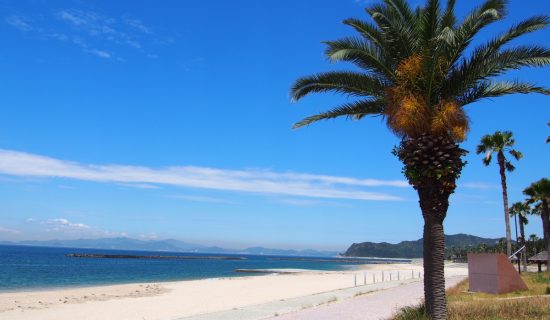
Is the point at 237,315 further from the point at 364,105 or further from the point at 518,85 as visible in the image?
the point at 518,85

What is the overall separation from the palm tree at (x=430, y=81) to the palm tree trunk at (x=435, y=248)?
0.02m

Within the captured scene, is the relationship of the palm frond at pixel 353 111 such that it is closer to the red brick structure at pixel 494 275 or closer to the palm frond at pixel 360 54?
the palm frond at pixel 360 54

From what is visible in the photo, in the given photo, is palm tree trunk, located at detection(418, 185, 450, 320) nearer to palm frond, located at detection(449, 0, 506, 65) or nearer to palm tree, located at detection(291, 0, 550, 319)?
palm tree, located at detection(291, 0, 550, 319)

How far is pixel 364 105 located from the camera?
13.8m

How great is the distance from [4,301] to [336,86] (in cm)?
2261

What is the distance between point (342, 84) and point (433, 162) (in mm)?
3300

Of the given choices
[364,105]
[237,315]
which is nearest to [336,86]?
[364,105]

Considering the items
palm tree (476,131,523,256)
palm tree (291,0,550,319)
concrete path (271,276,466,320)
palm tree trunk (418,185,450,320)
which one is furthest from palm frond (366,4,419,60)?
palm tree (476,131,523,256)

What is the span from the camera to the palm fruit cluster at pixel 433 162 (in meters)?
11.3

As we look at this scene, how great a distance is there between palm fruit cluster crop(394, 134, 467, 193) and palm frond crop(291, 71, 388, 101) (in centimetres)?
208

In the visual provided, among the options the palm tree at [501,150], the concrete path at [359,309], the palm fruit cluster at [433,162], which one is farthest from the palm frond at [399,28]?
the palm tree at [501,150]

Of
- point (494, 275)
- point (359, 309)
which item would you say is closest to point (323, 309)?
point (359, 309)

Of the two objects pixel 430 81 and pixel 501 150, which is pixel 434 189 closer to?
pixel 430 81

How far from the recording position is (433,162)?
1132cm
